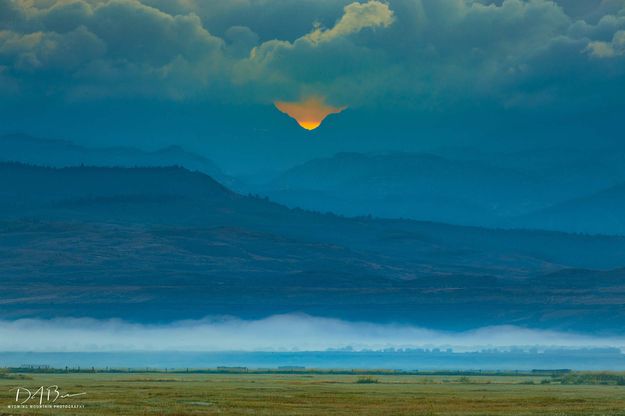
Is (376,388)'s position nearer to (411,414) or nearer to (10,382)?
(10,382)

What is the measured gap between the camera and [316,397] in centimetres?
14738

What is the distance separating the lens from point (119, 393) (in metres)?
146

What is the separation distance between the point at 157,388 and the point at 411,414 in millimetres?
41283

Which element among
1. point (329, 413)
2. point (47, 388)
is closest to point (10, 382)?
point (47, 388)

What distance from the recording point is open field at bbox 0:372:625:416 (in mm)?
126188

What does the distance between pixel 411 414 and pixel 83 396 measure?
30835mm

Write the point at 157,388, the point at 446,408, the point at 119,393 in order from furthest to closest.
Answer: the point at 157,388, the point at 119,393, the point at 446,408

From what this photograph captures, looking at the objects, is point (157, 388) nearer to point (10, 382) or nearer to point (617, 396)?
point (10, 382)

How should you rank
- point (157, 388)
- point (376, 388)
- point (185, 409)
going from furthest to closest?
point (376, 388)
point (157, 388)
point (185, 409)

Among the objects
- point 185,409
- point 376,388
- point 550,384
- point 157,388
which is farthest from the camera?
point 550,384

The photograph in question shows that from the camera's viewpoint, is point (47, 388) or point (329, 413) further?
point (47, 388)

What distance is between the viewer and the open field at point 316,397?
414ft

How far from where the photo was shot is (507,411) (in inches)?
5133

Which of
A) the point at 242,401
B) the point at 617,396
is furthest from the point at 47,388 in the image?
the point at 617,396
